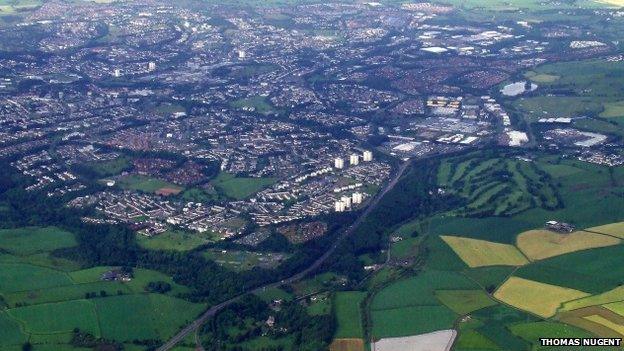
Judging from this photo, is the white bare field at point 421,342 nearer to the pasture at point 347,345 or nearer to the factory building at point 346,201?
the pasture at point 347,345

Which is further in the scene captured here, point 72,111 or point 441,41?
point 441,41

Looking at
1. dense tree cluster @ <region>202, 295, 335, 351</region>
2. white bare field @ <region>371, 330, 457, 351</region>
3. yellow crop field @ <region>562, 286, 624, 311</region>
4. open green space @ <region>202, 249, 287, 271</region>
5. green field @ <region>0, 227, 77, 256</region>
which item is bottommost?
green field @ <region>0, 227, 77, 256</region>

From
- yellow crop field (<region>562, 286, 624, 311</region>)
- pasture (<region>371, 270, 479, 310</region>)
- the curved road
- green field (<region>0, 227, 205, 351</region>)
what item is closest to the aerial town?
the curved road

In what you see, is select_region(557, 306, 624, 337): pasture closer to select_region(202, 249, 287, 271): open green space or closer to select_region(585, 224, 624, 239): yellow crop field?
select_region(585, 224, 624, 239): yellow crop field

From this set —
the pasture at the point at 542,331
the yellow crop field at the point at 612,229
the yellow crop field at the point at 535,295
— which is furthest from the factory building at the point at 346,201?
the pasture at the point at 542,331

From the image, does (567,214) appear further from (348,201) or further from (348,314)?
(348,314)

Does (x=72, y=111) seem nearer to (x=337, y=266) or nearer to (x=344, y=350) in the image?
(x=337, y=266)

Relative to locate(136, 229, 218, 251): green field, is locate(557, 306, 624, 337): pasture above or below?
above

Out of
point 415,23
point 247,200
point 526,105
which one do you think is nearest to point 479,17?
point 415,23
